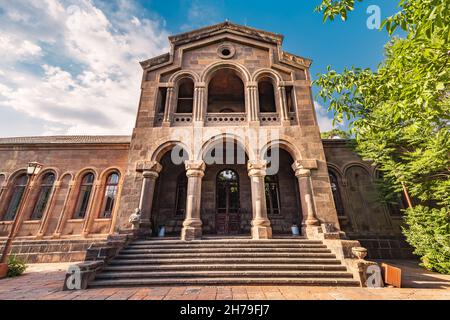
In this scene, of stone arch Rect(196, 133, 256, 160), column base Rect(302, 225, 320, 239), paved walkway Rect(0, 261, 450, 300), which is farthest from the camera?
stone arch Rect(196, 133, 256, 160)

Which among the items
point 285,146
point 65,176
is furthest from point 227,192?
point 65,176

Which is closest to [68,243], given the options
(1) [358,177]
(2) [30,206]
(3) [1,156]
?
(2) [30,206]

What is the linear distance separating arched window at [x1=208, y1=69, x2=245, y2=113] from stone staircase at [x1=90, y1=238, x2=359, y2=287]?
9.01 metres

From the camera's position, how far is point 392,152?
9.30 metres

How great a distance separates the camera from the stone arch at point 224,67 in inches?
438

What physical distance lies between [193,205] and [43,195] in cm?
943

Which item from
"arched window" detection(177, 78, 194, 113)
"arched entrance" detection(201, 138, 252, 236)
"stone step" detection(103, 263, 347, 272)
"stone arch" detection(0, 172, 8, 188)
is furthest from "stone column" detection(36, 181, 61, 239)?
"arched window" detection(177, 78, 194, 113)

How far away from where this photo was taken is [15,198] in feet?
36.2

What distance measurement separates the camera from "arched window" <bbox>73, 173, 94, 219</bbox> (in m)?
10.7

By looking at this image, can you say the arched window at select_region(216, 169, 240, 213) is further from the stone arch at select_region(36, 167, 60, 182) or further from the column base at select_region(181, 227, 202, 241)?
the stone arch at select_region(36, 167, 60, 182)

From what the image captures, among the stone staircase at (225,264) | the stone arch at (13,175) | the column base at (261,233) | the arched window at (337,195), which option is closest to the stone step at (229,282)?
the stone staircase at (225,264)

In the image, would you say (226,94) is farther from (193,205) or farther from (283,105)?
(193,205)

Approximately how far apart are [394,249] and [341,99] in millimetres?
9320

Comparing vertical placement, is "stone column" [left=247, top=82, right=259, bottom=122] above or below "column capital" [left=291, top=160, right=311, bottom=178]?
above
